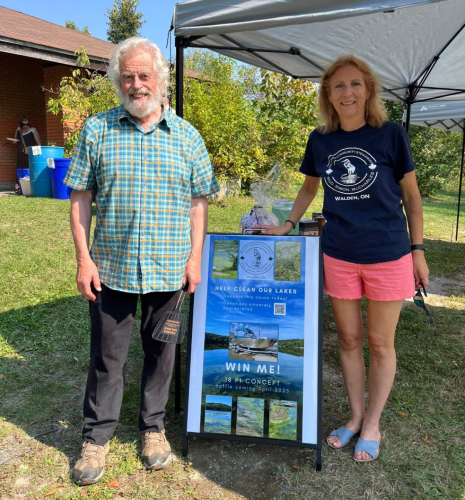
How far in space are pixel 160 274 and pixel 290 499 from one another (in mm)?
1235

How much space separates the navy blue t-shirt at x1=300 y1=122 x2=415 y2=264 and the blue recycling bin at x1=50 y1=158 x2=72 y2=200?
7.85 metres

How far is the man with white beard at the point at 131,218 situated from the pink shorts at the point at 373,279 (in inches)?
28.8

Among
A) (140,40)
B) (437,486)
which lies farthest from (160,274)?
(437,486)

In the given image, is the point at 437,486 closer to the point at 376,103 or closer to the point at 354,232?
the point at 354,232

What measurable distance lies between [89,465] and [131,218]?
1252mm

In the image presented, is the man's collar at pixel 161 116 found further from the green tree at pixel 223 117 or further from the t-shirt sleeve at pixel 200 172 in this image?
the green tree at pixel 223 117

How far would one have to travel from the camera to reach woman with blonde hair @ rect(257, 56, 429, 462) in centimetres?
214

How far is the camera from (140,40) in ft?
6.66

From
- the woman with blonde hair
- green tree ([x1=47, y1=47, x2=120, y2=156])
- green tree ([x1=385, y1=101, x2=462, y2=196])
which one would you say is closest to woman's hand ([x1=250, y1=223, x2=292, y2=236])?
the woman with blonde hair

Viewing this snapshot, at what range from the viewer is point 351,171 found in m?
2.16

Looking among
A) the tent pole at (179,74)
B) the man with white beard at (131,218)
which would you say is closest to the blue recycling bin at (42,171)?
the tent pole at (179,74)

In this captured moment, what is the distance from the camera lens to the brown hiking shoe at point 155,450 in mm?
2287

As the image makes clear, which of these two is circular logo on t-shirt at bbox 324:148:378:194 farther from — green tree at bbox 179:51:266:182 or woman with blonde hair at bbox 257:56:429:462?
green tree at bbox 179:51:266:182

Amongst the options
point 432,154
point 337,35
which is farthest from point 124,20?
point 337,35
